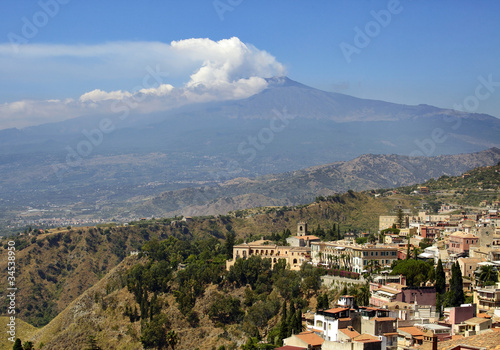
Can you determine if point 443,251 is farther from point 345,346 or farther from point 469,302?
point 345,346

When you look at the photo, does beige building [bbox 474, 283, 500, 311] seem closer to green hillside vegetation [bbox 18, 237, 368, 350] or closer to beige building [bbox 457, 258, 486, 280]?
beige building [bbox 457, 258, 486, 280]

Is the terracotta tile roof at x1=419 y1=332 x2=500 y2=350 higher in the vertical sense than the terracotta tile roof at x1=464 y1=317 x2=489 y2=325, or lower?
higher

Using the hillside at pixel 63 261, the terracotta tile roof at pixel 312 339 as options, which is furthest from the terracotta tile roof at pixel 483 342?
the hillside at pixel 63 261

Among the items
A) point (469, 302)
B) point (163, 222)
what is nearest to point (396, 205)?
point (163, 222)

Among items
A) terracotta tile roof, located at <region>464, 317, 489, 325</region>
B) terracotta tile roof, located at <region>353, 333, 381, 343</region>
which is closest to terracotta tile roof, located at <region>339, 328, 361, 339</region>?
terracotta tile roof, located at <region>353, 333, 381, 343</region>

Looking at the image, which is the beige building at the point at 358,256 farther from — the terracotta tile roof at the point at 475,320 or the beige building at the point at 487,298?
the terracotta tile roof at the point at 475,320
